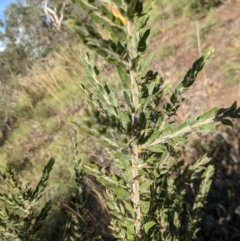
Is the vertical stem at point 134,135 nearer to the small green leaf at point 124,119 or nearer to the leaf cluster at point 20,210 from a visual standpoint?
the small green leaf at point 124,119

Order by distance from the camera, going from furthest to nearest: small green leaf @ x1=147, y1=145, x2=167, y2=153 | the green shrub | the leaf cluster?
the leaf cluster → small green leaf @ x1=147, y1=145, x2=167, y2=153 → the green shrub

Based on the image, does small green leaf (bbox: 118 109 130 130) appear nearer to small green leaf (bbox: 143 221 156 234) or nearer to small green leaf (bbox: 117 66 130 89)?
small green leaf (bbox: 117 66 130 89)

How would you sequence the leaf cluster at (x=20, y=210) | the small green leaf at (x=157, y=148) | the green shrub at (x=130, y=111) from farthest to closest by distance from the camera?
the leaf cluster at (x=20, y=210), the small green leaf at (x=157, y=148), the green shrub at (x=130, y=111)

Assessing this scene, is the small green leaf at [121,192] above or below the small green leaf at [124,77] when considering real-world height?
below

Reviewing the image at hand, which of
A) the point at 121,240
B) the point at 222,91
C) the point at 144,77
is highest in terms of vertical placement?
the point at 144,77

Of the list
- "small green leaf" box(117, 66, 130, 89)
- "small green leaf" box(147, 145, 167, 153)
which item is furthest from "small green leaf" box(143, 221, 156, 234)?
"small green leaf" box(117, 66, 130, 89)

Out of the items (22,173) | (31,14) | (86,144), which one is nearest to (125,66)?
(86,144)

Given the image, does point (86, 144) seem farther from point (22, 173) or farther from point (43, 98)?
point (43, 98)

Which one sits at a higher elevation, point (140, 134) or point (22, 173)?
point (140, 134)

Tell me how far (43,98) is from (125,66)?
7725mm

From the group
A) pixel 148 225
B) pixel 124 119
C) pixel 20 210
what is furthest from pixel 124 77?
pixel 20 210

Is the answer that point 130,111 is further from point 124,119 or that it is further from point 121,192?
point 121,192

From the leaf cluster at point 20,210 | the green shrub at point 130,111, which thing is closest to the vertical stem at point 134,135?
the green shrub at point 130,111

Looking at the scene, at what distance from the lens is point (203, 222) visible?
2377 millimetres
